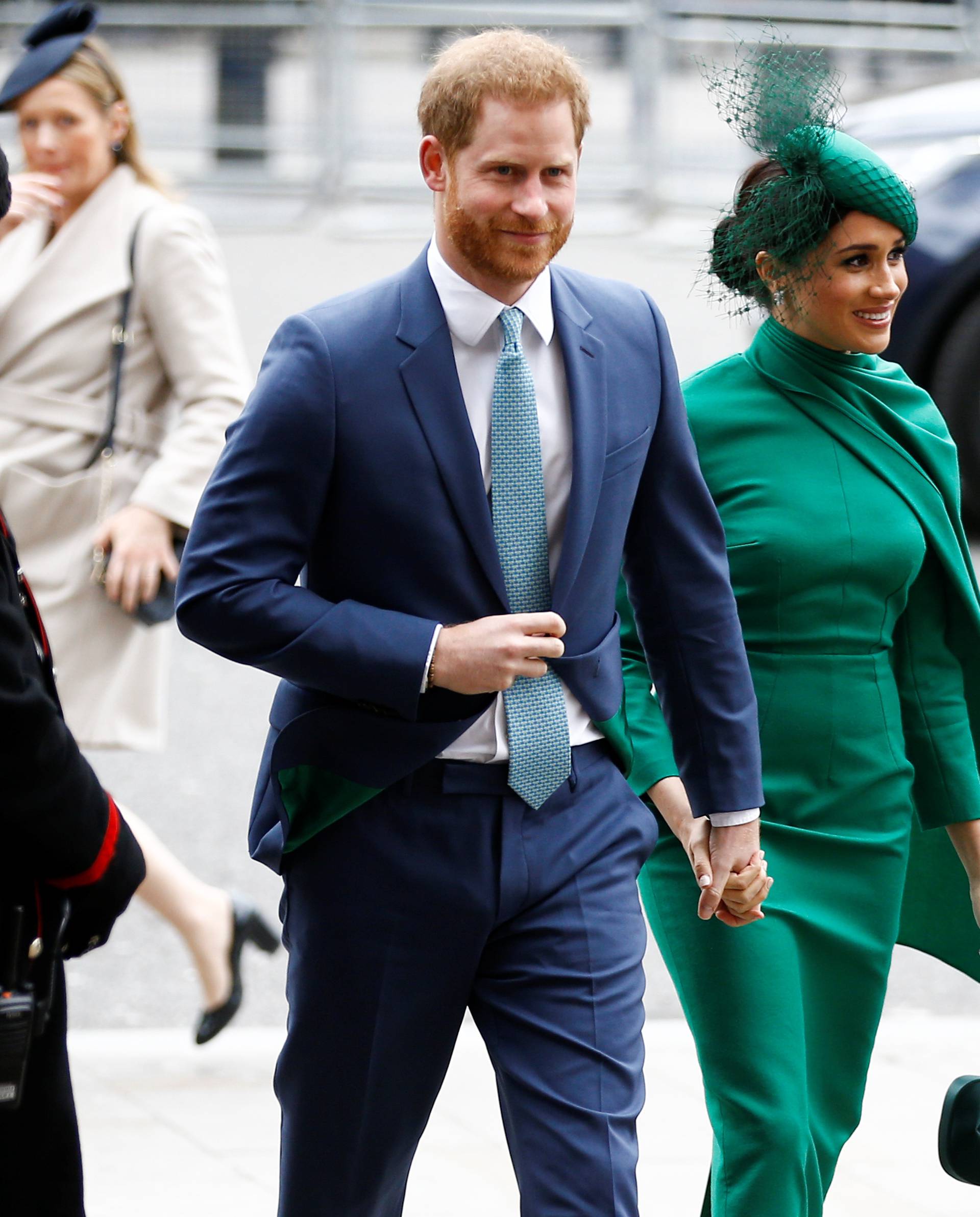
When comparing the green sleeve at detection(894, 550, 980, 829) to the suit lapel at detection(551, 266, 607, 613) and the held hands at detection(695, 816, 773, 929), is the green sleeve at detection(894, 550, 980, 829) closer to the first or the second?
the held hands at detection(695, 816, 773, 929)

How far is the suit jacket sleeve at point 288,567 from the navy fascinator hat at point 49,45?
6.66 ft

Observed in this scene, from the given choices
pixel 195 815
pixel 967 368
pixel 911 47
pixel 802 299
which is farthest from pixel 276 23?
pixel 802 299

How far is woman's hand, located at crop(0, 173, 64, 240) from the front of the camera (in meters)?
4.18

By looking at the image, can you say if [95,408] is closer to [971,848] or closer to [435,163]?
[435,163]

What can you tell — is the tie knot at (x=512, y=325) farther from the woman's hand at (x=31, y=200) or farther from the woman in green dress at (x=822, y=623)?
the woman's hand at (x=31, y=200)

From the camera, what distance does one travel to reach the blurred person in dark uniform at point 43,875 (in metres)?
2.50

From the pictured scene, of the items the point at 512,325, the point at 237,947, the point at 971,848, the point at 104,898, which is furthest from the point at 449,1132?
the point at 512,325

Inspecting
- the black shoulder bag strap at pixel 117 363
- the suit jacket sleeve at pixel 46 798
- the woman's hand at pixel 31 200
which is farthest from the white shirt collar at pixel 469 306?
the black shoulder bag strap at pixel 117 363

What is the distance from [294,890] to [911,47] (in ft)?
44.4

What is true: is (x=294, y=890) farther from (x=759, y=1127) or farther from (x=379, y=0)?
(x=379, y=0)

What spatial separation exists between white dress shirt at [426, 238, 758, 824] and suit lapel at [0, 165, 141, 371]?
67.6 inches

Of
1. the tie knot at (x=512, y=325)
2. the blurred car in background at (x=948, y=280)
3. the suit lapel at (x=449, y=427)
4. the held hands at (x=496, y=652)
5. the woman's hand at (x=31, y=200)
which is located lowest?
the blurred car in background at (x=948, y=280)

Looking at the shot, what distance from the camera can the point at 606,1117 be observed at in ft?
8.93

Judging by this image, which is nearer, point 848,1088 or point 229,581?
point 229,581
